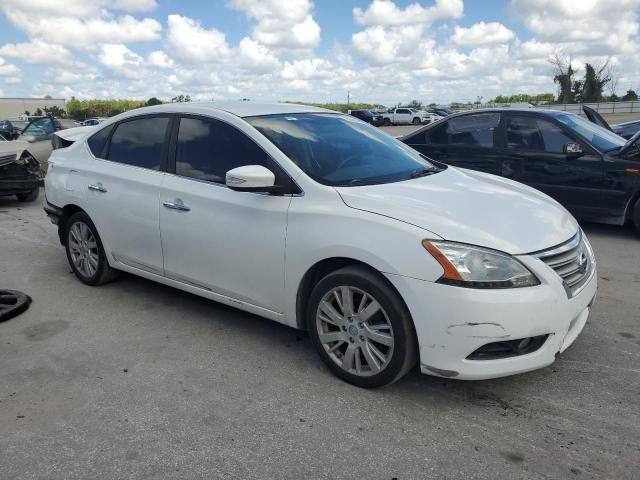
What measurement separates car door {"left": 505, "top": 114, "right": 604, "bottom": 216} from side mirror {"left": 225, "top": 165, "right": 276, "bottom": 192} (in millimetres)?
4724

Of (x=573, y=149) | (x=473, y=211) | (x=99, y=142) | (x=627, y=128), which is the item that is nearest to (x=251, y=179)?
(x=473, y=211)

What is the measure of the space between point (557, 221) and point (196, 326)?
8.65ft

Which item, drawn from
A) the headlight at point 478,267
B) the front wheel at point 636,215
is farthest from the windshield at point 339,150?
the front wheel at point 636,215

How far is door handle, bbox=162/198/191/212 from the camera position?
4.07m

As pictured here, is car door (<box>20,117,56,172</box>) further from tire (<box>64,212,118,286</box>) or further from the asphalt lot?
the asphalt lot

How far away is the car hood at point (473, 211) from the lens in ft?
9.90

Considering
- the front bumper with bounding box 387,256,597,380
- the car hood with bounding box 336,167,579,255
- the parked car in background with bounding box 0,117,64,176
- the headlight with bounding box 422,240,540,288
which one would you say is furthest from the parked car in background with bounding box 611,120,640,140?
the parked car in background with bounding box 0,117,64,176

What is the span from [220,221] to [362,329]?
4.16ft

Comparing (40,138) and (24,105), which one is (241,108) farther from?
(24,105)

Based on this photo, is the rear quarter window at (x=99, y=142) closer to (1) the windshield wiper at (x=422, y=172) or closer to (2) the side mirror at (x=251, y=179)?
(2) the side mirror at (x=251, y=179)

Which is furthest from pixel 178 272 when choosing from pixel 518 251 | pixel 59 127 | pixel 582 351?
pixel 59 127

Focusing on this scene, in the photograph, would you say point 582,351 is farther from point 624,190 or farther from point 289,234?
point 624,190

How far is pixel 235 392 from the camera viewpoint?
3311mm

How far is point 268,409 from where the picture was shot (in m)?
3.12
